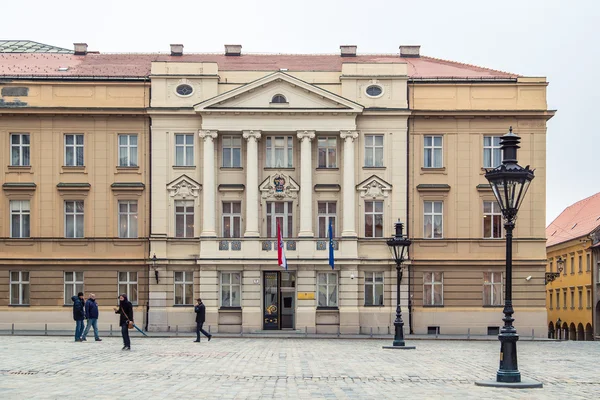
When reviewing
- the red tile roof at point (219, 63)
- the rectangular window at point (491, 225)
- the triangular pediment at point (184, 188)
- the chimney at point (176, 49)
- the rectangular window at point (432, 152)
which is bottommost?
the rectangular window at point (491, 225)

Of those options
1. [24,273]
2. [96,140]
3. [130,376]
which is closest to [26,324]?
[24,273]

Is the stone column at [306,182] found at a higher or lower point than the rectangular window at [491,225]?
higher

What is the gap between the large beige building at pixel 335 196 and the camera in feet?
176

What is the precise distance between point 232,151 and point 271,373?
31430mm

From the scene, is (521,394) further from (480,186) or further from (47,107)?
(47,107)

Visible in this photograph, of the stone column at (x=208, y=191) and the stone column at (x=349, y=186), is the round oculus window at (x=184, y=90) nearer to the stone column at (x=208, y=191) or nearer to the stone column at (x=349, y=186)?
the stone column at (x=208, y=191)

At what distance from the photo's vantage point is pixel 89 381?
68.0 feet

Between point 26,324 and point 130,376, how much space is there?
32994 mm

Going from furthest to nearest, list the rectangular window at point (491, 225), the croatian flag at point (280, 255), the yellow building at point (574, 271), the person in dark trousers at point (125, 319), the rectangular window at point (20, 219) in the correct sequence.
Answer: the yellow building at point (574, 271), the rectangular window at point (491, 225), the rectangular window at point (20, 219), the croatian flag at point (280, 255), the person in dark trousers at point (125, 319)

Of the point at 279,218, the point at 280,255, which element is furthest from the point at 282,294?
the point at 280,255

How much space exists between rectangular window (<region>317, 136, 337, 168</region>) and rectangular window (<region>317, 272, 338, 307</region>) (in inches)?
224

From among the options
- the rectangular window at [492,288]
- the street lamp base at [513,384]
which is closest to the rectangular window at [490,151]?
the rectangular window at [492,288]

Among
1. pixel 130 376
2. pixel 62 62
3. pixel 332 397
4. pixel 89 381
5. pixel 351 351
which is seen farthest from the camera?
pixel 62 62

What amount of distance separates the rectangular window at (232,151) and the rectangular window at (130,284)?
293 inches
